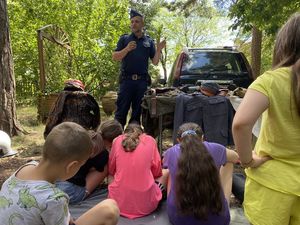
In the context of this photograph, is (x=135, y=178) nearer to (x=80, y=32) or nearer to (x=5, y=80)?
(x=5, y=80)

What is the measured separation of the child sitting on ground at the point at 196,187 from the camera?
282 cm

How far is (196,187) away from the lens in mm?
2818

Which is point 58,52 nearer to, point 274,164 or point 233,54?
point 233,54

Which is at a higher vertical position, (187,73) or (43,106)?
(187,73)

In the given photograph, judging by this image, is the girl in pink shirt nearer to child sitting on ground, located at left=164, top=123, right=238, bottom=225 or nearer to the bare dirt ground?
child sitting on ground, located at left=164, top=123, right=238, bottom=225

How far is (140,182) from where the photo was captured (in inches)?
132

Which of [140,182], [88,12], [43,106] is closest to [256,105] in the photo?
[140,182]

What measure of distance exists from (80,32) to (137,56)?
23.7 ft

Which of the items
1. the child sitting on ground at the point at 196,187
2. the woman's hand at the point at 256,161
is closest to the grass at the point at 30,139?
the child sitting on ground at the point at 196,187

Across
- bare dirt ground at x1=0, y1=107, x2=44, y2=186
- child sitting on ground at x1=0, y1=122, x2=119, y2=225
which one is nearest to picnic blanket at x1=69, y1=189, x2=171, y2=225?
bare dirt ground at x1=0, y1=107, x2=44, y2=186

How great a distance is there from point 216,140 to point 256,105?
313cm

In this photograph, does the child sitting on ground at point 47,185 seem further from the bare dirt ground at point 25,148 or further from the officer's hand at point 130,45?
the officer's hand at point 130,45

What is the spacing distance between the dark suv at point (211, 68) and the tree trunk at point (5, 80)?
2864 millimetres

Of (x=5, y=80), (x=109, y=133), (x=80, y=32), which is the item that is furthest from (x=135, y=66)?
(x=80, y=32)
